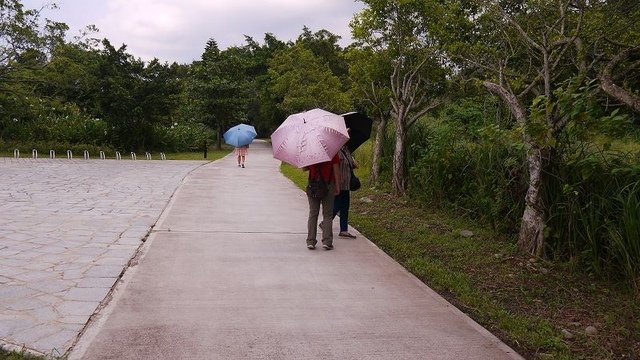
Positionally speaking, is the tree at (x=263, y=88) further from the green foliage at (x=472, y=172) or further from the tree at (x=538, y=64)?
the tree at (x=538, y=64)

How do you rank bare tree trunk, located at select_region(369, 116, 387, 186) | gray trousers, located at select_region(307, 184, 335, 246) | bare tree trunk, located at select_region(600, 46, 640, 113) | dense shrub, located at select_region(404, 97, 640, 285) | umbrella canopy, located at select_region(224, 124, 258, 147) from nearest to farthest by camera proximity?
bare tree trunk, located at select_region(600, 46, 640, 113) → dense shrub, located at select_region(404, 97, 640, 285) → gray trousers, located at select_region(307, 184, 335, 246) → bare tree trunk, located at select_region(369, 116, 387, 186) → umbrella canopy, located at select_region(224, 124, 258, 147)

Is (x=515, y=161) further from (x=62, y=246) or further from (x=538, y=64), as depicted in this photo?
(x=62, y=246)

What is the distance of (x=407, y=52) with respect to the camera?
10.9 metres

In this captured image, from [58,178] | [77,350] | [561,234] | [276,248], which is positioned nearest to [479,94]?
[561,234]

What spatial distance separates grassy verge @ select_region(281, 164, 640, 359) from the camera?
13.5ft

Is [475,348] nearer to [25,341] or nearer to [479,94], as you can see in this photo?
[25,341]

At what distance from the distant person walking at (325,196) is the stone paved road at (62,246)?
221 centimetres

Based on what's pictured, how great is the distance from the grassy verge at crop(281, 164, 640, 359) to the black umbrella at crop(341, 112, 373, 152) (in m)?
1.45

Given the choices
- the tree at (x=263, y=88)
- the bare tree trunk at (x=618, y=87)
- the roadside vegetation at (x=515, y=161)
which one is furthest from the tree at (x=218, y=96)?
the bare tree trunk at (x=618, y=87)

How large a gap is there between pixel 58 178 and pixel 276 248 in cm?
967

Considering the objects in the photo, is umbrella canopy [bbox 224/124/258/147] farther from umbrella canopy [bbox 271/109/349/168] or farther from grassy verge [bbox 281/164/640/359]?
umbrella canopy [bbox 271/109/349/168]

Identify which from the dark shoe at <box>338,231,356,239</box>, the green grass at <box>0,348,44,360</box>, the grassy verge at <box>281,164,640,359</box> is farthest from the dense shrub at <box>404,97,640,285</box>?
the green grass at <box>0,348,44,360</box>

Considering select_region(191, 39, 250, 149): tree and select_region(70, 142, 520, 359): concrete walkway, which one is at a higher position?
select_region(191, 39, 250, 149): tree

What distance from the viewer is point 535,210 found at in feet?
20.1
